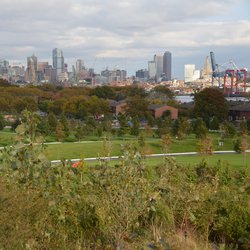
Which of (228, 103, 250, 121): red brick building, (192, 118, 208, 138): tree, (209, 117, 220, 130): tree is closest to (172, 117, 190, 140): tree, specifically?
(192, 118, 208, 138): tree

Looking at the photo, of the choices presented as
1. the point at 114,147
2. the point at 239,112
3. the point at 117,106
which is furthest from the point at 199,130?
the point at 117,106

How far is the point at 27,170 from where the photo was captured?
17.5 ft

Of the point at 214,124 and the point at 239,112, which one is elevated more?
the point at 239,112

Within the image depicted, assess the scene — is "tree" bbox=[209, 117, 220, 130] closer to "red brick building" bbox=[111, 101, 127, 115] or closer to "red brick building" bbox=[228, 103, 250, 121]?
"red brick building" bbox=[228, 103, 250, 121]

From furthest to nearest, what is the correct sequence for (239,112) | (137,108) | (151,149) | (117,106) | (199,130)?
(117,106) → (239,112) → (137,108) → (199,130) → (151,149)

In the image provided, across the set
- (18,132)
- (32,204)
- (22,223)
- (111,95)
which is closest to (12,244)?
(22,223)

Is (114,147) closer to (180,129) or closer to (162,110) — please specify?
(180,129)

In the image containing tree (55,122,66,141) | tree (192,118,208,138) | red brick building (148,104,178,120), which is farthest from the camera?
red brick building (148,104,178,120)

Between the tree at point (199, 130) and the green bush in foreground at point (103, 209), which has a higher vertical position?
the green bush in foreground at point (103, 209)

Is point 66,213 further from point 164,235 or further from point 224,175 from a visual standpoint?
point 224,175

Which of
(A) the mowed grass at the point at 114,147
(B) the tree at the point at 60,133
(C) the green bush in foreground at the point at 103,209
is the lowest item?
(A) the mowed grass at the point at 114,147

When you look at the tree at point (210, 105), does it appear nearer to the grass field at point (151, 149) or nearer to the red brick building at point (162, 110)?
the red brick building at point (162, 110)

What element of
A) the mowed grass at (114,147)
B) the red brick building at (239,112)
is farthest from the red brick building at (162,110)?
the mowed grass at (114,147)

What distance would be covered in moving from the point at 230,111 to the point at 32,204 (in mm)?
51223
